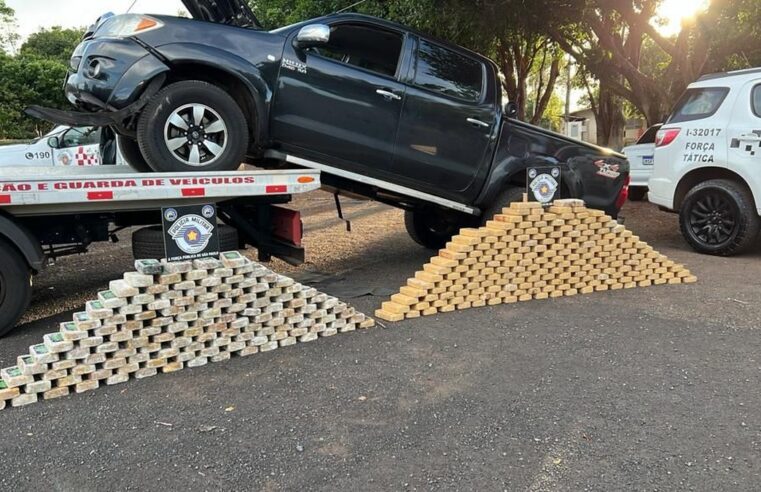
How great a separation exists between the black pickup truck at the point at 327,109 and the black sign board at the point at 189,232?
22.0 inches

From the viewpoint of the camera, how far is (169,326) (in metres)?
3.87

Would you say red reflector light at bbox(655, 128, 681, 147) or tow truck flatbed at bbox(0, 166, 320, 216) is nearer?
tow truck flatbed at bbox(0, 166, 320, 216)

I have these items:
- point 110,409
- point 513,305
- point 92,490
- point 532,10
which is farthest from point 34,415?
point 532,10

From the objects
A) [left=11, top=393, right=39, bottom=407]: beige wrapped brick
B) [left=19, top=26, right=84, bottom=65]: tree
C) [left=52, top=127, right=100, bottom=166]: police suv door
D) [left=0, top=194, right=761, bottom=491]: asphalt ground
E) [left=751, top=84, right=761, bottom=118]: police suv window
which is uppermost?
[left=19, top=26, right=84, bottom=65]: tree

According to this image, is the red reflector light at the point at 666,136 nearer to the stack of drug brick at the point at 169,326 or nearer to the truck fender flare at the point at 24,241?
the stack of drug brick at the point at 169,326

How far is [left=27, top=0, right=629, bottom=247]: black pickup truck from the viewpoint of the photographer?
4.35 m

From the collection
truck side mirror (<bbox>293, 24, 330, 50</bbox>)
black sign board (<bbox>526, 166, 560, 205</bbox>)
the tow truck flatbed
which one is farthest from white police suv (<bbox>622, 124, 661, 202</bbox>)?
the tow truck flatbed

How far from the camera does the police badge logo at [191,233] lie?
13.1 ft

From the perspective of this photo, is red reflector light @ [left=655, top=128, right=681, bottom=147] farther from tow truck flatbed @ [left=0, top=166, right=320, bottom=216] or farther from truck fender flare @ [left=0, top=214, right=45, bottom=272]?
truck fender flare @ [left=0, top=214, right=45, bottom=272]

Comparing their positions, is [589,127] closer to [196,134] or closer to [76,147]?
[76,147]

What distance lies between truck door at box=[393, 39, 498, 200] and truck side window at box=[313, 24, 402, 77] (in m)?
0.24

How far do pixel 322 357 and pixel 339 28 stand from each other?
3018mm

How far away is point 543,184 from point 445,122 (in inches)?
44.1

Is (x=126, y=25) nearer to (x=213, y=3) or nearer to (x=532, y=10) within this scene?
(x=213, y=3)
